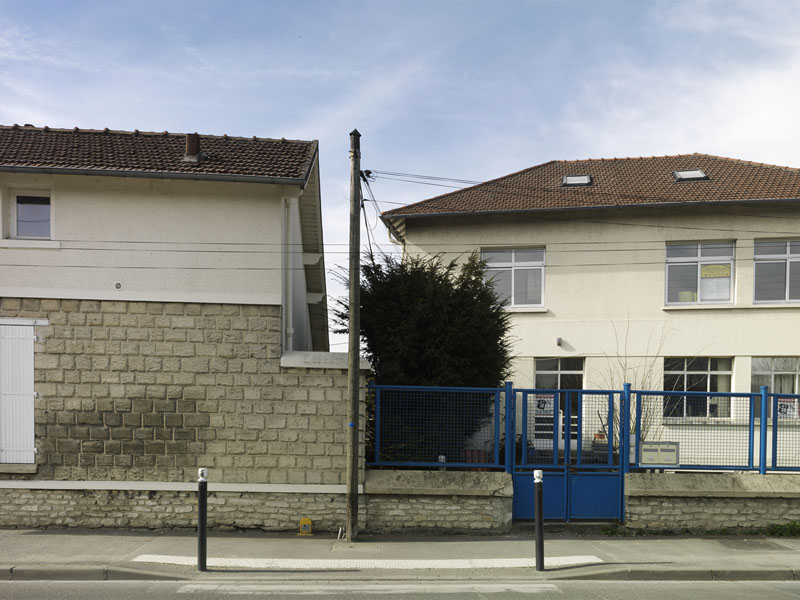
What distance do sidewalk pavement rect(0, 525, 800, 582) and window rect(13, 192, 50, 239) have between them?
167 inches

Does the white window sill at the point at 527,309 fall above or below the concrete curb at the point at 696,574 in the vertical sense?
above

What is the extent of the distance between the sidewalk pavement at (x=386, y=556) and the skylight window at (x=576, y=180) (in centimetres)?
1200

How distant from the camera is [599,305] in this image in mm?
17969

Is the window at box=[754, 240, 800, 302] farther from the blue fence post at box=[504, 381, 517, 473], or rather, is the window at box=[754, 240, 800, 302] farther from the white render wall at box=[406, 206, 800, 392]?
the blue fence post at box=[504, 381, 517, 473]

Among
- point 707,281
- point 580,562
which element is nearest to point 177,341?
point 580,562

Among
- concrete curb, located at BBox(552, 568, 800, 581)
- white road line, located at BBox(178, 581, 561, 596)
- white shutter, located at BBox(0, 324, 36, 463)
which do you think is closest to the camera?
white road line, located at BBox(178, 581, 561, 596)

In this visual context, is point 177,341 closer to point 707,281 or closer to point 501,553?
point 501,553

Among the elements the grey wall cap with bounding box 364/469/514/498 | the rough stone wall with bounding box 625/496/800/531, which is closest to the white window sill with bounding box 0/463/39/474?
the grey wall cap with bounding box 364/469/514/498

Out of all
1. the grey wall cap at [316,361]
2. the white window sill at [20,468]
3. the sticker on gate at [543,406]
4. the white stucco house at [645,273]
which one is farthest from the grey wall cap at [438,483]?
the white stucco house at [645,273]

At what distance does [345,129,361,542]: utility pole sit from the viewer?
889 centimetres

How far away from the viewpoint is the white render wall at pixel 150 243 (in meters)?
9.40

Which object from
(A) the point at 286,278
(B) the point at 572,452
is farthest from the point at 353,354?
(B) the point at 572,452

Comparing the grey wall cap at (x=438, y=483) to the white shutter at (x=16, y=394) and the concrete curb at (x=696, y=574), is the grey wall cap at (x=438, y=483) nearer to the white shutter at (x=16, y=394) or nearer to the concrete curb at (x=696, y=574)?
the concrete curb at (x=696, y=574)

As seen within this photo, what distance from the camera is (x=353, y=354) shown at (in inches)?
352
